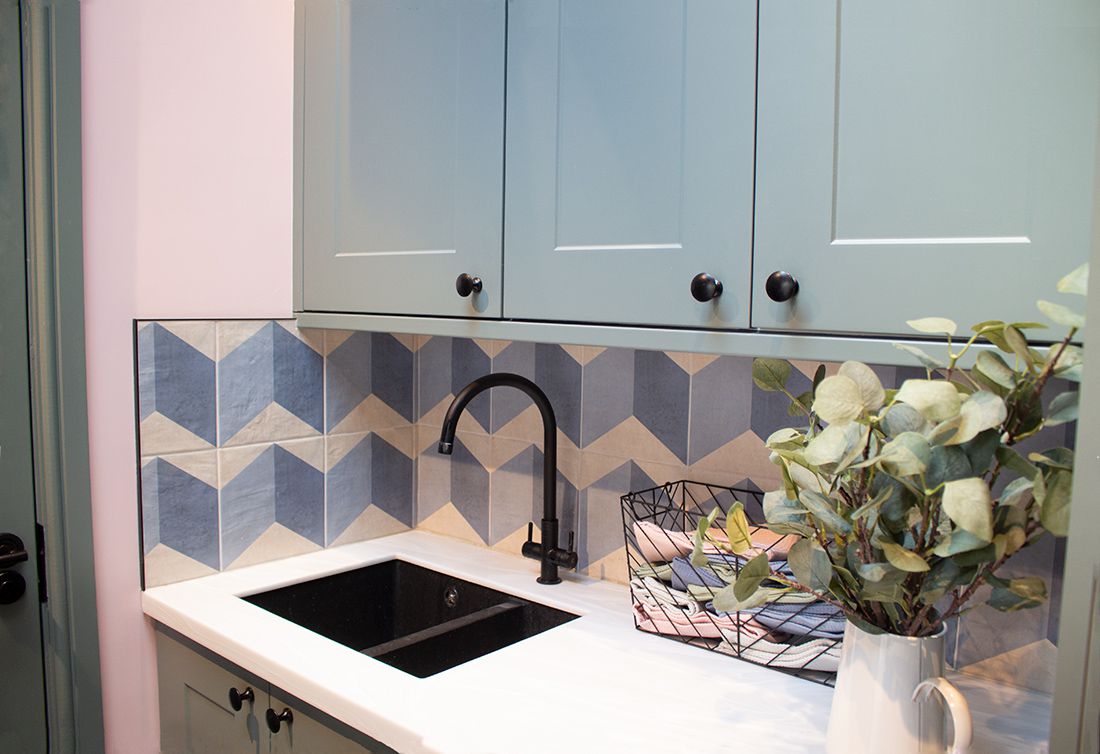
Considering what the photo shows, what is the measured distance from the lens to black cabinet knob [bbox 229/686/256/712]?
4.59 feet

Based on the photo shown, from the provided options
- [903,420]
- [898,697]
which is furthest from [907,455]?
[898,697]

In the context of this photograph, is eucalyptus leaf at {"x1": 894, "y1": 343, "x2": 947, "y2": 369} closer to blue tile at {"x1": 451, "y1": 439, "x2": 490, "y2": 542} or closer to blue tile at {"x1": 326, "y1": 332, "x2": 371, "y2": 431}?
blue tile at {"x1": 451, "y1": 439, "x2": 490, "y2": 542}

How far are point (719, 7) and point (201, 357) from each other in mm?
1054

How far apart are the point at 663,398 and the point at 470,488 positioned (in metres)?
0.53

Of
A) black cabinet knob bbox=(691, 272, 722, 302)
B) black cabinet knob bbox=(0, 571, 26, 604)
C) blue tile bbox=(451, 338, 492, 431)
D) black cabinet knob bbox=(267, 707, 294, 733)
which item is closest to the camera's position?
black cabinet knob bbox=(691, 272, 722, 302)

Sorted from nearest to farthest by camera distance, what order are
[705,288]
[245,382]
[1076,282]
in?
[1076,282] < [705,288] < [245,382]

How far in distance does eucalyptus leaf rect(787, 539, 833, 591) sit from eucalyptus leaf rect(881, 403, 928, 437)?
0.46 ft

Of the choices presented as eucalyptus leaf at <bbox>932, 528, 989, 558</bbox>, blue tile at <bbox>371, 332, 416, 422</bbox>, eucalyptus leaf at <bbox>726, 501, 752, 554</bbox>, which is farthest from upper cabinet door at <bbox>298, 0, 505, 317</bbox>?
eucalyptus leaf at <bbox>932, 528, 989, 558</bbox>

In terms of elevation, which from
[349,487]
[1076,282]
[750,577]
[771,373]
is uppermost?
[1076,282]

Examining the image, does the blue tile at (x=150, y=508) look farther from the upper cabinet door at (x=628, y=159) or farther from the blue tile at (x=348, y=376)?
the upper cabinet door at (x=628, y=159)

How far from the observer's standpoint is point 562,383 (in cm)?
171

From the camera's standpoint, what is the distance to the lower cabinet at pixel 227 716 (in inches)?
50.3

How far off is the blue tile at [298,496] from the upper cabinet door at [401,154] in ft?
1.03

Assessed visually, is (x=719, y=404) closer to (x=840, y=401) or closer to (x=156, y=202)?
(x=840, y=401)
